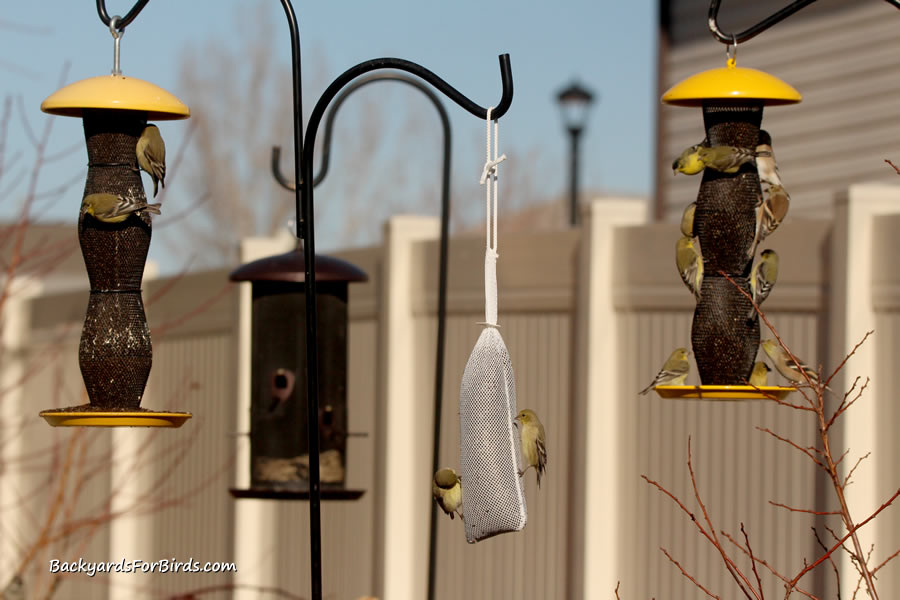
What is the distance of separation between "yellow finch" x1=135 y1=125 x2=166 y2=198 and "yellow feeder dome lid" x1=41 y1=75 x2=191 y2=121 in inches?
6.1

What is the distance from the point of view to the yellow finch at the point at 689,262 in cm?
397

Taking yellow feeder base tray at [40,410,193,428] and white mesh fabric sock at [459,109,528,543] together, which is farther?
yellow feeder base tray at [40,410,193,428]

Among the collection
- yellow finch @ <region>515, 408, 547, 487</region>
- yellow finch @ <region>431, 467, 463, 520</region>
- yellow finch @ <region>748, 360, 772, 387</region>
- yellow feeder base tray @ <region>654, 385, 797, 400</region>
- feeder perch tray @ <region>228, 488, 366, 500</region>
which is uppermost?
yellow finch @ <region>748, 360, 772, 387</region>

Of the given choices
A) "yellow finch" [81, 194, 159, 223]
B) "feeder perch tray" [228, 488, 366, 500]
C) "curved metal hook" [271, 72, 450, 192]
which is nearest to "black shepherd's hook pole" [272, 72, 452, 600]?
"curved metal hook" [271, 72, 450, 192]

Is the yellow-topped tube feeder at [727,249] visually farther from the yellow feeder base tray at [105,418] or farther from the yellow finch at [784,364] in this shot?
the yellow feeder base tray at [105,418]

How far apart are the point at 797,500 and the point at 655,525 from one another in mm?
808

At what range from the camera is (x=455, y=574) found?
292 inches

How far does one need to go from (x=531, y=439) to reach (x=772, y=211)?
3.83 ft

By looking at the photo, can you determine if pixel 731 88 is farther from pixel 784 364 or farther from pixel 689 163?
pixel 784 364

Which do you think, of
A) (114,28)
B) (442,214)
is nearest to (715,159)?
(114,28)

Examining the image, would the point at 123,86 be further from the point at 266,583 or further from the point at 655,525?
the point at 266,583

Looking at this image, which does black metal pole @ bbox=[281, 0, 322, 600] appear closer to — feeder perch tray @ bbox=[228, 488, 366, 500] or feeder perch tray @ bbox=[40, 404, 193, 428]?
feeder perch tray @ bbox=[40, 404, 193, 428]

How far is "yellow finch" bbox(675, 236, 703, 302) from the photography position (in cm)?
397

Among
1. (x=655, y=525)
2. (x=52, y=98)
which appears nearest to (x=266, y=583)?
(x=655, y=525)
